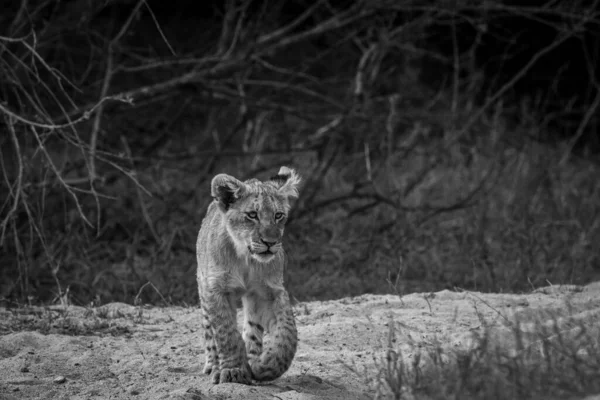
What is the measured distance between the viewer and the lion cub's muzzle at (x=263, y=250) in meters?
5.52

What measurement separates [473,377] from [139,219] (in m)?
6.71

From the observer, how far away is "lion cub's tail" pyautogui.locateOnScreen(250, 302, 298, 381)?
545 cm

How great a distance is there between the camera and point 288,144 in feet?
38.8

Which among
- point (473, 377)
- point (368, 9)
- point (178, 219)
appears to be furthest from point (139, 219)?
point (473, 377)

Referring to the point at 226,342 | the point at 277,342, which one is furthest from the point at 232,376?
the point at 277,342

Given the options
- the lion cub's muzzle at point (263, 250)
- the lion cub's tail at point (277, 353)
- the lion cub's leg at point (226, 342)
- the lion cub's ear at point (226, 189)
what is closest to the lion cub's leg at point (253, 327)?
the lion cub's leg at point (226, 342)

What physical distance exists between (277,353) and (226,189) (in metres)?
1.10

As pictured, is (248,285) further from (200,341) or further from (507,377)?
(507,377)

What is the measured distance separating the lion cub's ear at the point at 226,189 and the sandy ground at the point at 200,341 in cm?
110

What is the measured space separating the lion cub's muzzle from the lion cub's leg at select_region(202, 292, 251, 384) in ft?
1.28

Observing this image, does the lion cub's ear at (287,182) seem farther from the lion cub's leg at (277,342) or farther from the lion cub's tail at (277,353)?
the lion cub's tail at (277,353)

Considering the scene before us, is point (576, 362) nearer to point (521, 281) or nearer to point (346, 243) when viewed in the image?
point (521, 281)

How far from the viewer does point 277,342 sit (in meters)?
5.45

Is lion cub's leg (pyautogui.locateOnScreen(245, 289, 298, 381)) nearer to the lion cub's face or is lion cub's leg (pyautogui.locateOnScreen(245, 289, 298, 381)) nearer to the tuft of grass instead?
the lion cub's face
